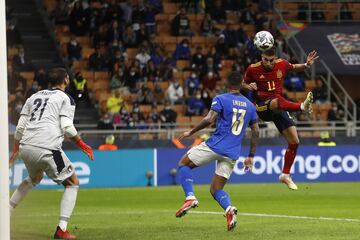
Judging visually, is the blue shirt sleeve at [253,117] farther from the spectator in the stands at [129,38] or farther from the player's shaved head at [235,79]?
the spectator in the stands at [129,38]

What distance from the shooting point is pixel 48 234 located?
45.3ft

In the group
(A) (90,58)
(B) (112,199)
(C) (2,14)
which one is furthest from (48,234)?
(A) (90,58)

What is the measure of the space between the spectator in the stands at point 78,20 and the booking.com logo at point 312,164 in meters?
9.01

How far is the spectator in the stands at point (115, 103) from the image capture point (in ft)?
104

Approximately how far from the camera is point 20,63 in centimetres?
3228

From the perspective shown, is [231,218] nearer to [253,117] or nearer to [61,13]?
[253,117]

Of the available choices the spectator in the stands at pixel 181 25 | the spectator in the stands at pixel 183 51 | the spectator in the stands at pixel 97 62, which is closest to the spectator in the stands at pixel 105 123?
the spectator in the stands at pixel 97 62

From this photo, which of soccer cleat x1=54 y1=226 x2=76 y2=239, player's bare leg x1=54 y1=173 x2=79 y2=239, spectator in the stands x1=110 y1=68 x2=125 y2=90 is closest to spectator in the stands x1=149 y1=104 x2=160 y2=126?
spectator in the stands x1=110 y1=68 x2=125 y2=90

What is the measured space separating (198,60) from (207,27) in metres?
2.43

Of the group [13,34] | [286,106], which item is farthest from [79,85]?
[286,106]

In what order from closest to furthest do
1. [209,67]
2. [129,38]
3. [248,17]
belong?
[209,67]
[129,38]
[248,17]

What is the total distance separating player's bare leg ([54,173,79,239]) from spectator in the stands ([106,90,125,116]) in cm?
1786

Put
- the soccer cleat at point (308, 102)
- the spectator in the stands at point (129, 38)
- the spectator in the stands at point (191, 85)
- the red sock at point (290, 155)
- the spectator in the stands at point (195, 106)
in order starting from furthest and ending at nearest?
the spectator in the stands at point (129, 38) < the spectator in the stands at point (191, 85) < the spectator in the stands at point (195, 106) < the red sock at point (290, 155) < the soccer cleat at point (308, 102)

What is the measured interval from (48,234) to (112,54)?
67.1 ft
